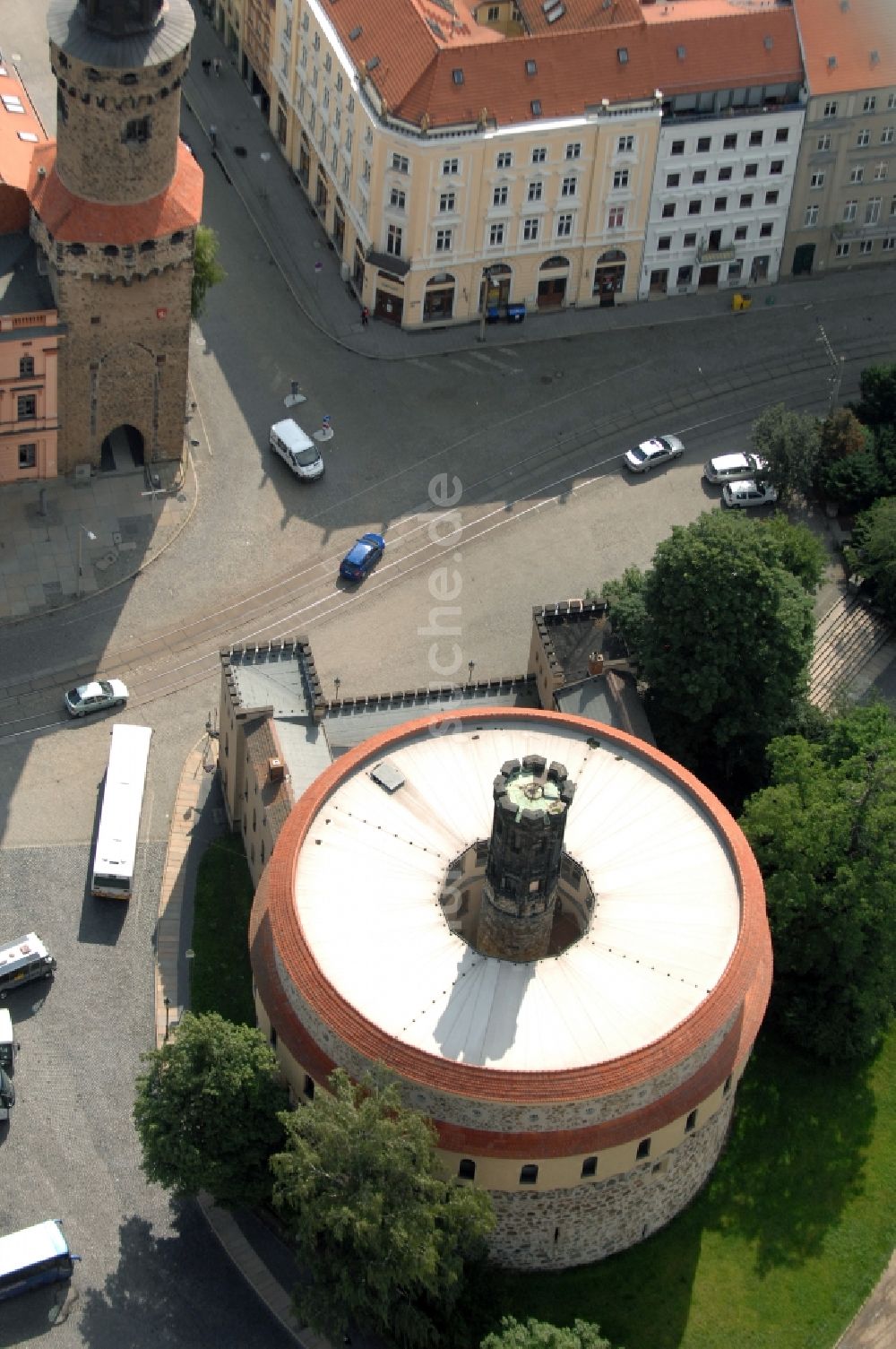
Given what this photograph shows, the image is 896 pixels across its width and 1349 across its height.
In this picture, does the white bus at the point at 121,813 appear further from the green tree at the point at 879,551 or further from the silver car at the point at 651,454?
the green tree at the point at 879,551

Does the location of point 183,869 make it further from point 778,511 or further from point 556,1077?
point 778,511

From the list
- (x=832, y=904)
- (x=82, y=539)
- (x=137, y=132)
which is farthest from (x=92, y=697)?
(x=832, y=904)

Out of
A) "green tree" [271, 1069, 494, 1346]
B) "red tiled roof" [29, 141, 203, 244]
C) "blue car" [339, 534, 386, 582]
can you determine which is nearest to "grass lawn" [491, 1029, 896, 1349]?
"green tree" [271, 1069, 494, 1346]

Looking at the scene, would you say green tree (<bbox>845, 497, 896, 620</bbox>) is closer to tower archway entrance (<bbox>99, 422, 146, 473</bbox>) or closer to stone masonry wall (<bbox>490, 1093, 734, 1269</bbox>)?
stone masonry wall (<bbox>490, 1093, 734, 1269</bbox>)

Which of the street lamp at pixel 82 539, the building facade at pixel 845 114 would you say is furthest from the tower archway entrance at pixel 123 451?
the building facade at pixel 845 114

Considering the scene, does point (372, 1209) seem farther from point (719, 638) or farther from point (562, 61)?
point (562, 61)

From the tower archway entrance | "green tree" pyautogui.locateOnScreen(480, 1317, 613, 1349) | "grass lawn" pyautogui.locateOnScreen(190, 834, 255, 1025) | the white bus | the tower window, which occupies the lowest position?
"grass lawn" pyautogui.locateOnScreen(190, 834, 255, 1025)

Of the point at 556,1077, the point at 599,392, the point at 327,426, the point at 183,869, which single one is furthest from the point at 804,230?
the point at 556,1077
